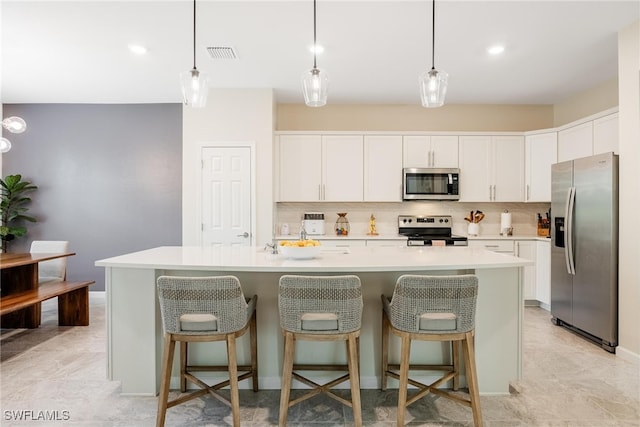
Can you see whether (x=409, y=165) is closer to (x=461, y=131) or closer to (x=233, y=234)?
(x=461, y=131)

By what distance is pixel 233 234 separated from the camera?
448cm

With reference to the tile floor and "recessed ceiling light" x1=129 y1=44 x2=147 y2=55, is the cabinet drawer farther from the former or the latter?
"recessed ceiling light" x1=129 y1=44 x2=147 y2=55

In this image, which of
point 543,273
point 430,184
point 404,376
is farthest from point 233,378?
point 543,273

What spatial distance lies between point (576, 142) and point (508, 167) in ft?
2.62

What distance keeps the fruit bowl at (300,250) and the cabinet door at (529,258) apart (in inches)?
135

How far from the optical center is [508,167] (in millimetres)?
4707

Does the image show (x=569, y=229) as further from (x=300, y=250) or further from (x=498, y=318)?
(x=300, y=250)

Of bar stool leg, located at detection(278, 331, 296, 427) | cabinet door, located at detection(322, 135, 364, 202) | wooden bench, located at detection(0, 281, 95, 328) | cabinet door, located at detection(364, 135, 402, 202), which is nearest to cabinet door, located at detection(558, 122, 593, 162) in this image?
cabinet door, located at detection(364, 135, 402, 202)

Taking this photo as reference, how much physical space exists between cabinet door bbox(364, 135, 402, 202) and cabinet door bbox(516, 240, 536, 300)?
166 cm

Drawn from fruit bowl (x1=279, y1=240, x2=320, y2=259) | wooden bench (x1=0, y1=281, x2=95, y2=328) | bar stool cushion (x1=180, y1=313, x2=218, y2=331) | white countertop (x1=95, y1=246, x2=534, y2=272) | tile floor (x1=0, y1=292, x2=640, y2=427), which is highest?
fruit bowl (x1=279, y1=240, x2=320, y2=259)

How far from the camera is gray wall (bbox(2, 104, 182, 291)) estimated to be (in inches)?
194

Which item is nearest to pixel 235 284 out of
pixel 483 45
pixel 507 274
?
pixel 507 274

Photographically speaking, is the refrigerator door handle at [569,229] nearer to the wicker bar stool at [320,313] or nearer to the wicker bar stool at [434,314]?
the wicker bar stool at [434,314]

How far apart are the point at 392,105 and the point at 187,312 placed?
4.21 metres
